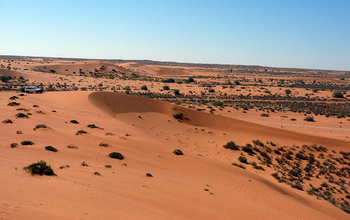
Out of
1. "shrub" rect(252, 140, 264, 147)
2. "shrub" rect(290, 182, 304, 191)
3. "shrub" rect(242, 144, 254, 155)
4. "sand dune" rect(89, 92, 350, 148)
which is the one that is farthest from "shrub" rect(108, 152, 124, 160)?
"sand dune" rect(89, 92, 350, 148)

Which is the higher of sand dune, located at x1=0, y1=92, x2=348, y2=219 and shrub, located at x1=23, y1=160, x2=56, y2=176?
shrub, located at x1=23, y1=160, x2=56, y2=176

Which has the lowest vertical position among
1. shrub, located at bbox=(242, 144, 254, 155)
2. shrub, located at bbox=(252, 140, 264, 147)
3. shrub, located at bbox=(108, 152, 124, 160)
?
shrub, located at bbox=(242, 144, 254, 155)

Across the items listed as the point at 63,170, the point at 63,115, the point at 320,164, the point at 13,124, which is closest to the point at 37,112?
the point at 63,115

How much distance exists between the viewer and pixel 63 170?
14758mm

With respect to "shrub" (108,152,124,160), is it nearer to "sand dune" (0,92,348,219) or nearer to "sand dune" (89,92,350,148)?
"sand dune" (0,92,348,219)

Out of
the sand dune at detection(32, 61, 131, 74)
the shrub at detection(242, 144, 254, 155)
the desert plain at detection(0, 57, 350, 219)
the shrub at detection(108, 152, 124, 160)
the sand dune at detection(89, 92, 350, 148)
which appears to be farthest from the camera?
the sand dune at detection(32, 61, 131, 74)

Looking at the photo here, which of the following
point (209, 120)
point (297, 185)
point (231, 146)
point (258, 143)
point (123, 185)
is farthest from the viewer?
point (209, 120)

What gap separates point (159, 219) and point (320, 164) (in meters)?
24.6

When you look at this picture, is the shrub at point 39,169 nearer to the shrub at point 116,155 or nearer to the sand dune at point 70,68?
the shrub at point 116,155

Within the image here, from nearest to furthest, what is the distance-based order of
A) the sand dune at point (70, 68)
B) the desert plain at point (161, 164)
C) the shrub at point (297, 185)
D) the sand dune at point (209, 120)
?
1. the desert plain at point (161, 164)
2. the shrub at point (297, 185)
3. the sand dune at point (209, 120)
4. the sand dune at point (70, 68)

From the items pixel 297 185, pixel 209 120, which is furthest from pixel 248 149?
pixel 209 120

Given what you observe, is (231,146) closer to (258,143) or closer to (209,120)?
(258,143)

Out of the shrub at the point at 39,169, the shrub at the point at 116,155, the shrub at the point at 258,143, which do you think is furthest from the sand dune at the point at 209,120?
the shrub at the point at 39,169

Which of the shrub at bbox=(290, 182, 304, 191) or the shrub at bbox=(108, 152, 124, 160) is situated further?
the shrub at bbox=(290, 182, 304, 191)
